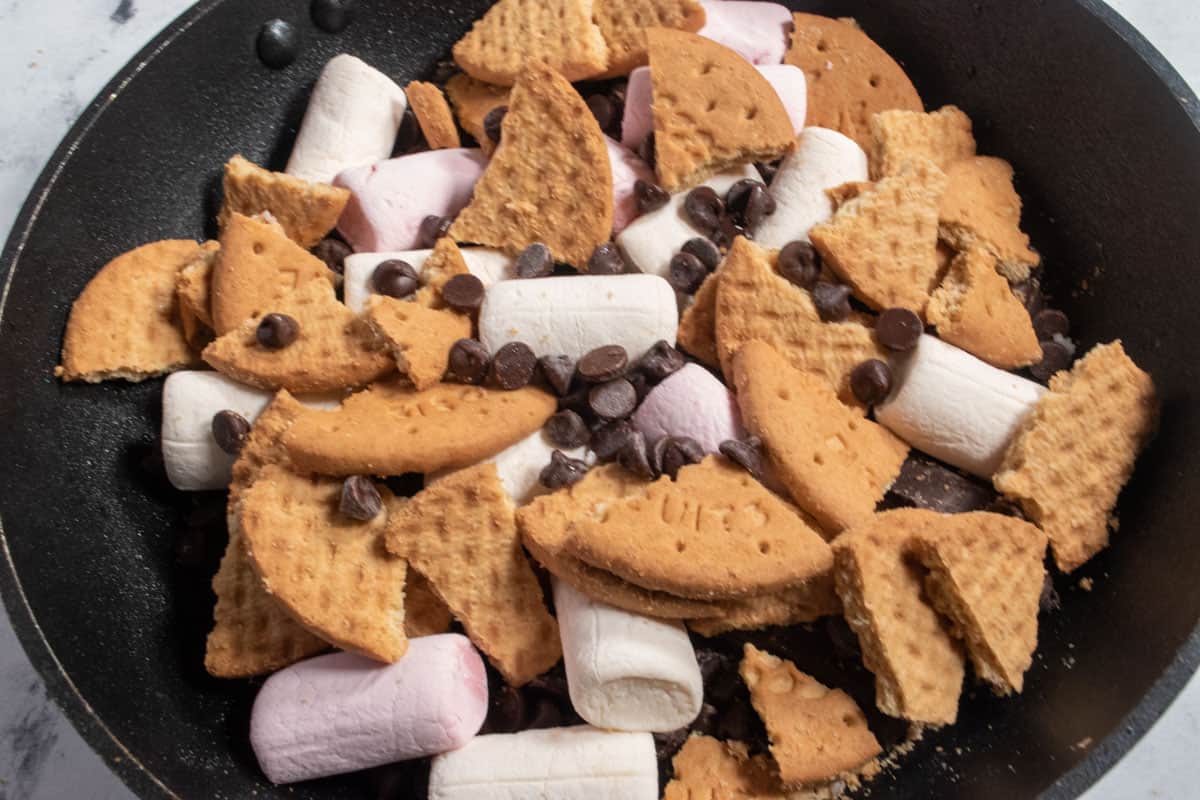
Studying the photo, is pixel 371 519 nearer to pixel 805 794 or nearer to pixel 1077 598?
pixel 805 794

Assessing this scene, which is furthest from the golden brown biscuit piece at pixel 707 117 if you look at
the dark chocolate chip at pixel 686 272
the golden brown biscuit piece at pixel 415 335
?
the golden brown biscuit piece at pixel 415 335

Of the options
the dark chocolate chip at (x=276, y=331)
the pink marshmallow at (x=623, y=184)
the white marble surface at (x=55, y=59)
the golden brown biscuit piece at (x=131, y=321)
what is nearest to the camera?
the dark chocolate chip at (x=276, y=331)

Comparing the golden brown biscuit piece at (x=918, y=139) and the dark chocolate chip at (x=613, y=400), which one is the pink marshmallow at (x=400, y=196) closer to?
the dark chocolate chip at (x=613, y=400)

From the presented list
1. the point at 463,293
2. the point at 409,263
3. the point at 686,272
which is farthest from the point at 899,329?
the point at 409,263

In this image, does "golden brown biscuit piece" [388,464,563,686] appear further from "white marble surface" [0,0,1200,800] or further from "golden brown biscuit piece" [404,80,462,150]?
"white marble surface" [0,0,1200,800]

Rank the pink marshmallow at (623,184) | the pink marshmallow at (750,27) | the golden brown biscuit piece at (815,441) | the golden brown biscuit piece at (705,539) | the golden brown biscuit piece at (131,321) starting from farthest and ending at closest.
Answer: the pink marshmallow at (750,27)
the pink marshmallow at (623,184)
the golden brown biscuit piece at (131,321)
the golden brown biscuit piece at (815,441)
the golden brown biscuit piece at (705,539)

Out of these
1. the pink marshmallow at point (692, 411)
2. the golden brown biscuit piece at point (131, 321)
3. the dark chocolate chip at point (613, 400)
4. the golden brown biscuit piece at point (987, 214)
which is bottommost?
the golden brown biscuit piece at point (131, 321)

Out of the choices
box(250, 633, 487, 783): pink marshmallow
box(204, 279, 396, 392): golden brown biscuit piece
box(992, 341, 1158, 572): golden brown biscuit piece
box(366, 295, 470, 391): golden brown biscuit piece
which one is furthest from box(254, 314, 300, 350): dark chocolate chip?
box(992, 341, 1158, 572): golden brown biscuit piece
